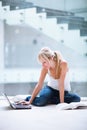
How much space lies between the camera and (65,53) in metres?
4.29

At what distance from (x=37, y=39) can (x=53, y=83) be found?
3.14 feet

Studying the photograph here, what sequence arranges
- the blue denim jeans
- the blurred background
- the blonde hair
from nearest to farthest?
the blonde hair, the blue denim jeans, the blurred background

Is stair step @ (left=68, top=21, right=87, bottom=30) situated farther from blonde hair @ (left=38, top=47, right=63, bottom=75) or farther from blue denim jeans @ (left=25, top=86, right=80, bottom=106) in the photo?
blue denim jeans @ (left=25, top=86, right=80, bottom=106)

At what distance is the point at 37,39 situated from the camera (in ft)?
14.0

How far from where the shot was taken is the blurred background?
4145 millimetres

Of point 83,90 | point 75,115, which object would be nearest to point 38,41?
point 83,90

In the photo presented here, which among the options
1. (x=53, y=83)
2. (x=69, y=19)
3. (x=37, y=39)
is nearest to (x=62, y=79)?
(x=53, y=83)

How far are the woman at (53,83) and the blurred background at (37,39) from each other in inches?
25.8

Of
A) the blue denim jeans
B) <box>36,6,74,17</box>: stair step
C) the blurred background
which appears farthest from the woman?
<box>36,6,74,17</box>: stair step

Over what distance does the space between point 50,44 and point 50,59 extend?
865 mm

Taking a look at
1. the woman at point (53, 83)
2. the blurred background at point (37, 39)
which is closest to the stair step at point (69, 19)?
the blurred background at point (37, 39)

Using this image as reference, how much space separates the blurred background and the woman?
656 mm

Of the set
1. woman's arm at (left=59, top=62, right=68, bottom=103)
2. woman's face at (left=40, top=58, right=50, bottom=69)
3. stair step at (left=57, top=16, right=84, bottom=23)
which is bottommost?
woman's arm at (left=59, top=62, right=68, bottom=103)

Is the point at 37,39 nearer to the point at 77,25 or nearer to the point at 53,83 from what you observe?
the point at 77,25
